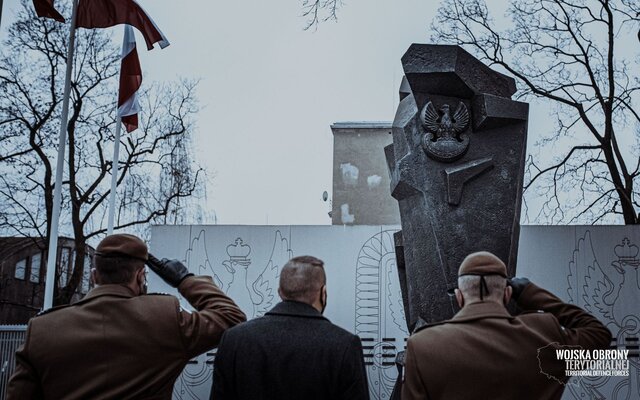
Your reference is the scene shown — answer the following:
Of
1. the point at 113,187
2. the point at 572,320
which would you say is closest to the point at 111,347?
the point at 572,320

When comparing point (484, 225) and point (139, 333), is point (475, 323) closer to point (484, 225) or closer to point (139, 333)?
point (139, 333)

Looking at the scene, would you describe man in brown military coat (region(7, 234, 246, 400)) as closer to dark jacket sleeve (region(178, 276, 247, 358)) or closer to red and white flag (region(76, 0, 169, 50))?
dark jacket sleeve (region(178, 276, 247, 358))

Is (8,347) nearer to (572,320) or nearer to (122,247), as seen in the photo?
(122,247)

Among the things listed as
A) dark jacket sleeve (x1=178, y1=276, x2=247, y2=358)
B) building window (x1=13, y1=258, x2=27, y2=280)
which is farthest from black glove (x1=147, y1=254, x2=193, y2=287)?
building window (x1=13, y1=258, x2=27, y2=280)

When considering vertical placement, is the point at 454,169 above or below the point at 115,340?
above

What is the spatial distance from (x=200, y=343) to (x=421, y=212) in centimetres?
315

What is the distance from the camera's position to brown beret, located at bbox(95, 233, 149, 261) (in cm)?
282

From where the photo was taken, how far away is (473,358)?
2.77m

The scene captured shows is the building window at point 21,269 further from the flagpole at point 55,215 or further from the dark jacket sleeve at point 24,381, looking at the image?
the dark jacket sleeve at point 24,381

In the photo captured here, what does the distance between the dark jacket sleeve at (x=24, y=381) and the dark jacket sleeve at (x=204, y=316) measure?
571 mm

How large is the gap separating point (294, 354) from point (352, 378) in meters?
0.23

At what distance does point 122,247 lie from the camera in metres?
2.82

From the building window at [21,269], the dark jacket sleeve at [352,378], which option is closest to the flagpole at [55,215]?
the dark jacket sleeve at [352,378]

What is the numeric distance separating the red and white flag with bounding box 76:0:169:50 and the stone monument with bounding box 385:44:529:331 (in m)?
5.51
